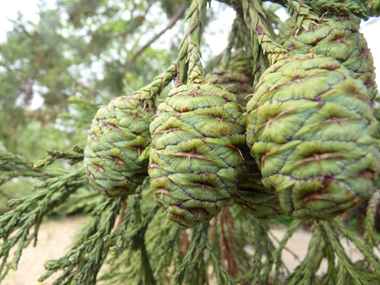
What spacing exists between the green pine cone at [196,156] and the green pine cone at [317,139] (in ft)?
0.37

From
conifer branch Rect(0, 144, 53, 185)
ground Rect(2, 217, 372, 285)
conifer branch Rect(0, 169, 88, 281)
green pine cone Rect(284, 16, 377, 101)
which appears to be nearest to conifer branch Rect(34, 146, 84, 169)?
conifer branch Rect(0, 169, 88, 281)

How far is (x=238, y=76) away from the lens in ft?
5.42

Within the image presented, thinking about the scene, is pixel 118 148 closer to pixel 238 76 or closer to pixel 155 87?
pixel 155 87

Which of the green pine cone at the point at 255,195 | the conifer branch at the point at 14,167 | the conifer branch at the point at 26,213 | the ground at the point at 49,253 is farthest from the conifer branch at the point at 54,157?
the ground at the point at 49,253

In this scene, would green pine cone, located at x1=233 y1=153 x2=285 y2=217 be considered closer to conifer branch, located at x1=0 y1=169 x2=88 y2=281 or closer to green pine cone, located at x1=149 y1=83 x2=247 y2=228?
green pine cone, located at x1=149 y1=83 x2=247 y2=228

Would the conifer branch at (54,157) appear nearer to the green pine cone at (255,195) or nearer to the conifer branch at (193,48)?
the conifer branch at (193,48)

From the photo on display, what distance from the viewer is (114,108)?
108cm

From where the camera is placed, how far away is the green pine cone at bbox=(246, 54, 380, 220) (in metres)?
0.66

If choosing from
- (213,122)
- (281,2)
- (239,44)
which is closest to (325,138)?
(213,122)

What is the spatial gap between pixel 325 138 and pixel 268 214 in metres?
0.46

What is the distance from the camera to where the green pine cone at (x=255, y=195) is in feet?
3.12

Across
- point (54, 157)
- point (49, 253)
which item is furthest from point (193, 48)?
point (49, 253)

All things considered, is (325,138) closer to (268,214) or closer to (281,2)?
(268,214)

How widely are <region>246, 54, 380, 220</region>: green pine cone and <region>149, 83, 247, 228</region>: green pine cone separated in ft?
0.37
